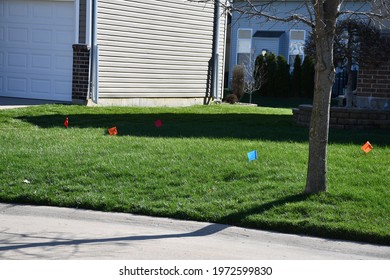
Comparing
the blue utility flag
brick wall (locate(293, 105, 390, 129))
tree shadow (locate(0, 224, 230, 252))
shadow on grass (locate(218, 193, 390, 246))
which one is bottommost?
tree shadow (locate(0, 224, 230, 252))

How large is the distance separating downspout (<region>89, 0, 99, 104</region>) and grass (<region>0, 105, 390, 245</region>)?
4562mm

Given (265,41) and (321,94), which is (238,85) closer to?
(265,41)

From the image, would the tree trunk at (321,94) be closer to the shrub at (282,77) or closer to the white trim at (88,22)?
the white trim at (88,22)

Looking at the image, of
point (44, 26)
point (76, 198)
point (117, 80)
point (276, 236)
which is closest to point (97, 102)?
point (117, 80)

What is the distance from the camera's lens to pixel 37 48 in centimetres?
1823

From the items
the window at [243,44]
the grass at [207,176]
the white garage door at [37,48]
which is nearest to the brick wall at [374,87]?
the grass at [207,176]

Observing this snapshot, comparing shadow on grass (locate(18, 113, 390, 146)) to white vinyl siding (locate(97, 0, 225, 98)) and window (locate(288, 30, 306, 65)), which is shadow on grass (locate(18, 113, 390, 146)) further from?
window (locate(288, 30, 306, 65))

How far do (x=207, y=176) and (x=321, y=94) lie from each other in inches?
74.2

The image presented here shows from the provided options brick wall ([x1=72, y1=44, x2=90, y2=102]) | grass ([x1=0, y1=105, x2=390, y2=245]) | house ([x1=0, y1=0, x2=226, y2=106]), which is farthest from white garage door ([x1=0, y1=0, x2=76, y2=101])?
grass ([x1=0, y1=105, x2=390, y2=245])

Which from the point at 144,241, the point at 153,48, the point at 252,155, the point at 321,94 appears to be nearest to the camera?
the point at 144,241

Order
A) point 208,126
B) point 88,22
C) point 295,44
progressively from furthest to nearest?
point 295,44 → point 88,22 → point 208,126

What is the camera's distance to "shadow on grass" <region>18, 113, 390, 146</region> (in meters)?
12.6

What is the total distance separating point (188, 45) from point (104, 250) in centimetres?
1473

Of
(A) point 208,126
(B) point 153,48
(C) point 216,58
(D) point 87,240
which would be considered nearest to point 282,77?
(C) point 216,58
